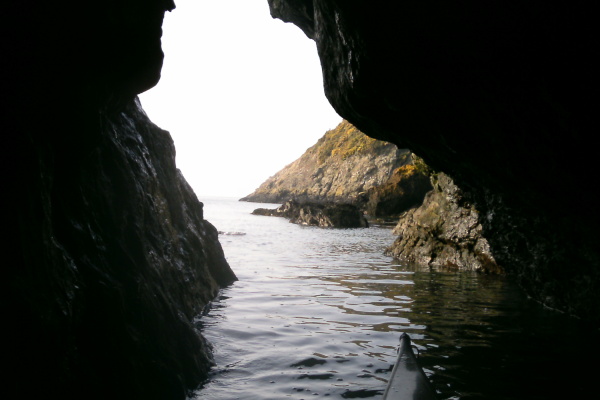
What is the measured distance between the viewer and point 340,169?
8981 cm

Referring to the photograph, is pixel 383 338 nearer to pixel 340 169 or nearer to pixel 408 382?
pixel 408 382

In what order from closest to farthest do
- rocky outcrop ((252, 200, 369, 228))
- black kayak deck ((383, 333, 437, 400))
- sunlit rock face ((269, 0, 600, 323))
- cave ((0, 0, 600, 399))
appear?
cave ((0, 0, 600, 399)) < sunlit rock face ((269, 0, 600, 323)) < black kayak deck ((383, 333, 437, 400)) < rocky outcrop ((252, 200, 369, 228))

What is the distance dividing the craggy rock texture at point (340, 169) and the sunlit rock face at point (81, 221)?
176 feet

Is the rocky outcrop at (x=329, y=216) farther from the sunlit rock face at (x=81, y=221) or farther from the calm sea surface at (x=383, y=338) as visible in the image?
the sunlit rock face at (x=81, y=221)

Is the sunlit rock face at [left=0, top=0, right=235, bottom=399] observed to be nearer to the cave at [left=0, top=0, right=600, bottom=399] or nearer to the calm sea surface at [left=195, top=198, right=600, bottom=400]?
the cave at [left=0, top=0, right=600, bottom=399]

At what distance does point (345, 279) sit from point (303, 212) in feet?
97.2

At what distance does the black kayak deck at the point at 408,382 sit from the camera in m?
5.21

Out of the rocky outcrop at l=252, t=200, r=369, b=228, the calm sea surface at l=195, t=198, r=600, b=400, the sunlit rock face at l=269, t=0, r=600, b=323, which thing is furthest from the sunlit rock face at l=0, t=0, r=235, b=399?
the rocky outcrop at l=252, t=200, r=369, b=228

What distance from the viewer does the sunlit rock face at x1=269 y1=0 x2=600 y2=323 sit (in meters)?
Result: 4.68

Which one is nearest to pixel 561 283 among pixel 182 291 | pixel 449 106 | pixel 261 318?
pixel 449 106

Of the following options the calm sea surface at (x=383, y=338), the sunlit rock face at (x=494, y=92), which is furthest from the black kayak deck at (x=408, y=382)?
the sunlit rock face at (x=494, y=92)

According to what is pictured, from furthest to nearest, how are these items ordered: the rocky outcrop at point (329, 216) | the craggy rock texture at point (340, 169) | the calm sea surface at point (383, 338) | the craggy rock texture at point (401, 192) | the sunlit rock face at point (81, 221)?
the craggy rock texture at point (340, 169) < the craggy rock texture at point (401, 192) < the rocky outcrop at point (329, 216) < the calm sea surface at point (383, 338) < the sunlit rock face at point (81, 221)

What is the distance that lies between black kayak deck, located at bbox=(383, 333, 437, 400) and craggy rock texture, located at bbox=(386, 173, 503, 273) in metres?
10.0

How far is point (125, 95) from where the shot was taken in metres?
5.64
